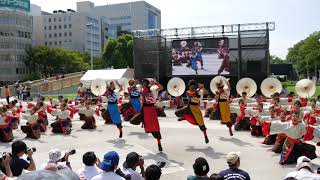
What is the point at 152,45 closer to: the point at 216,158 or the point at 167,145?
the point at 167,145

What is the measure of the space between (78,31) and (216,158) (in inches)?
4276

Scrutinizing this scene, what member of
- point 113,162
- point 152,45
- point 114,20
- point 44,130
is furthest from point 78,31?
point 113,162

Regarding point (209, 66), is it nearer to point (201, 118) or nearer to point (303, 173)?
point (201, 118)

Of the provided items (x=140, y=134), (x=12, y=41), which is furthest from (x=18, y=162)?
(x=12, y=41)

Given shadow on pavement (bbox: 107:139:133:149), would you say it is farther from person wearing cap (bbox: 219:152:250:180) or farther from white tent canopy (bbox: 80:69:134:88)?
white tent canopy (bbox: 80:69:134:88)

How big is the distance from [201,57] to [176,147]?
1680 centimetres

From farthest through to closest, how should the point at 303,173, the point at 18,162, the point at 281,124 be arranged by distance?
the point at 281,124 → the point at 18,162 → the point at 303,173

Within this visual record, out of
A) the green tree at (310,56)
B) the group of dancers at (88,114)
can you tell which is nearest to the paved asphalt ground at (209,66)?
the group of dancers at (88,114)

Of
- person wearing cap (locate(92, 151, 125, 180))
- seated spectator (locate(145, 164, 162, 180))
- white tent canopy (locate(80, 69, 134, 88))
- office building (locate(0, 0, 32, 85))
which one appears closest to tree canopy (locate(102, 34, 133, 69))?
office building (locate(0, 0, 32, 85))

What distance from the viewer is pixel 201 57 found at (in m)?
28.9

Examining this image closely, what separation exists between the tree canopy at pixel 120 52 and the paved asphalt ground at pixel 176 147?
54531 millimetres

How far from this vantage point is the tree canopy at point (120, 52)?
71.8 metres

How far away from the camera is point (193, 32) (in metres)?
30.0

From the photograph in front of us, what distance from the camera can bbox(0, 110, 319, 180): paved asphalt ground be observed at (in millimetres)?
9828
